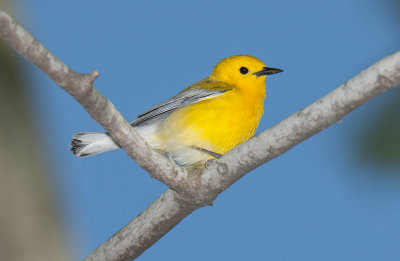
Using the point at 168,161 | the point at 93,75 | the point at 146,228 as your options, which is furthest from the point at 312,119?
the point at 146,228

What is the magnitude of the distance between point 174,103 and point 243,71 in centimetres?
98

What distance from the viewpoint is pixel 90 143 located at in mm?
5145

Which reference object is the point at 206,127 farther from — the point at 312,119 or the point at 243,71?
the point at 312,119

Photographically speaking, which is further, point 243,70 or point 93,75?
point 243,70

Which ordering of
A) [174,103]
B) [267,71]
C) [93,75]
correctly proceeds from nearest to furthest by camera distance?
[93,75] < [174,103] < [267,71]

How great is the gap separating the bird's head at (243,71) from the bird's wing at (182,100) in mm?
316

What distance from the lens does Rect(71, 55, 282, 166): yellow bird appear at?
5.02 m

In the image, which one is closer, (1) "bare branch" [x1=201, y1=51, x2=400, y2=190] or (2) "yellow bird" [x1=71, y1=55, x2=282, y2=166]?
(1) "bare branch" [x1=201, y1=51, x2=400, y2=190]

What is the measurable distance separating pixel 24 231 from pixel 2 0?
2.76m

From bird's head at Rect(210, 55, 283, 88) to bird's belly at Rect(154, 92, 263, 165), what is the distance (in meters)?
0.54

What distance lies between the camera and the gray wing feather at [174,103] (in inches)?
207

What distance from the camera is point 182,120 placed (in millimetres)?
5062

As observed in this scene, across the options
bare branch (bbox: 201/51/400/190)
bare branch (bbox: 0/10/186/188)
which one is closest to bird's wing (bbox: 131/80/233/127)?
bare branch (bbox: 0/10/186/188)

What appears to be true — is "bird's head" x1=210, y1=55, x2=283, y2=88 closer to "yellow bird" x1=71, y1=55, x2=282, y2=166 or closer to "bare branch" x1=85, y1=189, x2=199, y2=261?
"yellow bird" x1=71, y1=55, x2=282, y2=166
